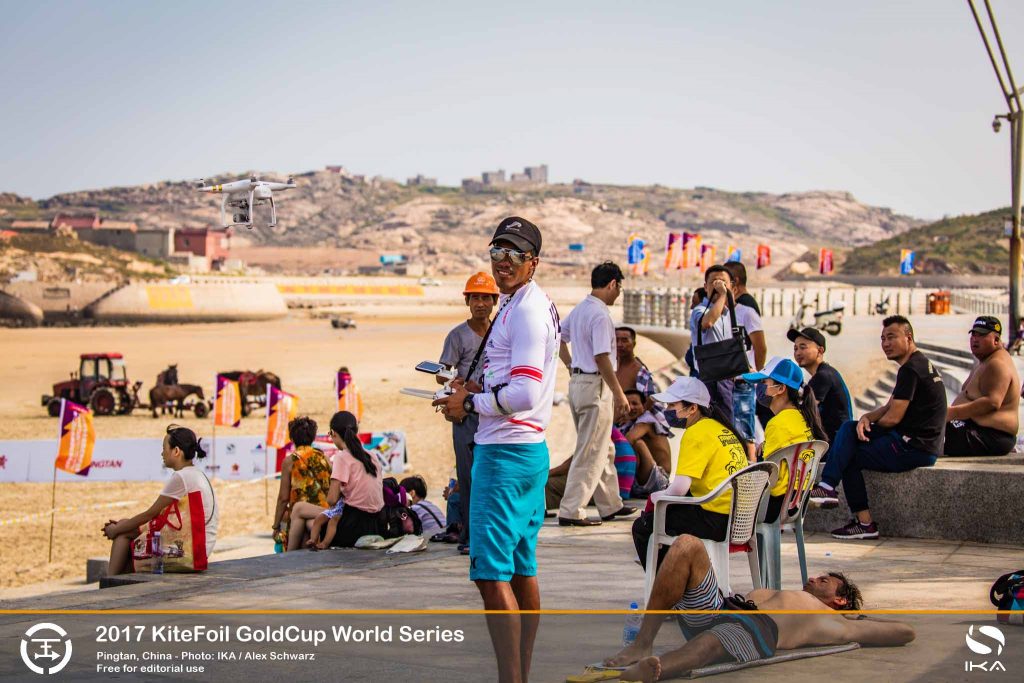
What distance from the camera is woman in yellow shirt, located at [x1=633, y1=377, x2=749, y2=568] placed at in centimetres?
520

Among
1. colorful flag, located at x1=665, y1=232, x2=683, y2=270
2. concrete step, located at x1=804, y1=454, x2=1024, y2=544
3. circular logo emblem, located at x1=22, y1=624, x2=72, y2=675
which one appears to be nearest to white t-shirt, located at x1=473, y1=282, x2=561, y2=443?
circular logo emblem, located at x1=22, y1=624, x2=72, y2=675

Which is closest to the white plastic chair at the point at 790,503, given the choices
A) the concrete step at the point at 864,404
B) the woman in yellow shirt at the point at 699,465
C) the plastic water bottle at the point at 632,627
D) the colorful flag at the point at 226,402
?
the woman in yellow shirt at the point at 699,465

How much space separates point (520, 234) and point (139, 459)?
1323cm

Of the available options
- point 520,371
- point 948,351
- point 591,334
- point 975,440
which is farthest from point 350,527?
point 948,351

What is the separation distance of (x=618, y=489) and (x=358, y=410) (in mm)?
10804

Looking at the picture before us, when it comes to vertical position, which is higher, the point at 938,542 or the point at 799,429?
the point at 799,429

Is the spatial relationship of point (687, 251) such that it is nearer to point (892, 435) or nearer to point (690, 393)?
point (892, 435)

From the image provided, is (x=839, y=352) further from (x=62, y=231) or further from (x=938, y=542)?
(x=62, y=231)

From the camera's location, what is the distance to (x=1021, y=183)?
1861 centimetres

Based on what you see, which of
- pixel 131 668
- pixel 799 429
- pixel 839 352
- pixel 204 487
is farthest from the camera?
pixel 839 352

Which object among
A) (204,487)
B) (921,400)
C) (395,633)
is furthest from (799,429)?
(204,487)

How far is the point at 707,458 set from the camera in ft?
17.4

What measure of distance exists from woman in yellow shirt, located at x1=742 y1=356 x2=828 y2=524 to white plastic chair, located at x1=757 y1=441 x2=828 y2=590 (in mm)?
325

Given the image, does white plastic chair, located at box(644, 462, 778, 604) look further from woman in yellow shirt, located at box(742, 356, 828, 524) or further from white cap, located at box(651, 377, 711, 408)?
woman in yellow shirt, located at box(742, 356, 828, 524)
